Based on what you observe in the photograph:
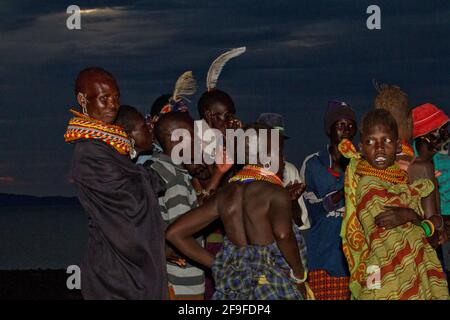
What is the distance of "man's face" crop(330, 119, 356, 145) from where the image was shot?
12398 mm

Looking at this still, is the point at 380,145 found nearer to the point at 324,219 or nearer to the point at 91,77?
the point at 91,77

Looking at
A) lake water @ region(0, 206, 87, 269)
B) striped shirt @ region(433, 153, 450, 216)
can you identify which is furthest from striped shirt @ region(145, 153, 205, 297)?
lake water @ region(0, 206, 87, 269)

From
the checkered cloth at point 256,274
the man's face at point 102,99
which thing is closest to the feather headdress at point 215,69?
the man's face at point 102,99

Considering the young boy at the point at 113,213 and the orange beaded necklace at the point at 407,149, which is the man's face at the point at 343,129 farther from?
the young boy at the point at 113,213

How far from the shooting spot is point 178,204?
987 centimetres

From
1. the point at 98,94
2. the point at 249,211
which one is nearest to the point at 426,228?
the point at 249,211

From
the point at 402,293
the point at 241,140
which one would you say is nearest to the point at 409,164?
the point at 402,293

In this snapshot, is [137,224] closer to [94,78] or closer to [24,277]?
[94,78]

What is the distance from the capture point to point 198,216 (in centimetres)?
887

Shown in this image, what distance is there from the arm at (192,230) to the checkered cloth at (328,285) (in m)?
3.85

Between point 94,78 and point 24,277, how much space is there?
10037 millimetres

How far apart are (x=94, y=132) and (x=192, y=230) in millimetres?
1082

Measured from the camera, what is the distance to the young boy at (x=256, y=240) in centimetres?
853

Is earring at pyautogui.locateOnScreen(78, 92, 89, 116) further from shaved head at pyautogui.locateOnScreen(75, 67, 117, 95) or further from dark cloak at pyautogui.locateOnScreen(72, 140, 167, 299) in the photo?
dark cloak at pyautogui.locateOnScreen(72, 140, 167, 299)
